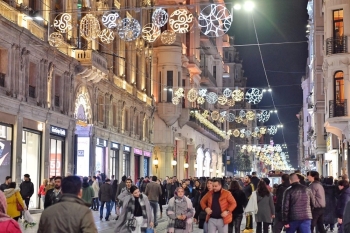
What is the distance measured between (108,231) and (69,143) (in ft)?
46.1

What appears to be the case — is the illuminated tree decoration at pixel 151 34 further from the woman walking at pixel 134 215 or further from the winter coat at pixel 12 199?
the woman walking at pixel 134 215

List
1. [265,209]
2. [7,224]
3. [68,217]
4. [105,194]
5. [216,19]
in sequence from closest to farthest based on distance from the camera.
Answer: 1. [7,224]
2. [68,217]
3. [265,209]
4. [216,19]
5. [105,194]

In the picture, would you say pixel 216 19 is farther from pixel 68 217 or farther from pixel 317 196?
pixel 68 217

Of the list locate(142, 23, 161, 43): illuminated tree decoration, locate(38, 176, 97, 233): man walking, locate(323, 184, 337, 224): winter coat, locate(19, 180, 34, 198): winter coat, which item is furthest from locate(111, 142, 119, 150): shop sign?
locate(38, 176, 97, 233): man walking

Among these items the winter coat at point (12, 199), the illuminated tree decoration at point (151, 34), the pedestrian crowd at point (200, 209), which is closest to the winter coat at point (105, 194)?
the illuminated tree decoration at point (151, 34)

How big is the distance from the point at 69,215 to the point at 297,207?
811 centimetres

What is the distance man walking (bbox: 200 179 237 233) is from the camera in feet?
47.5

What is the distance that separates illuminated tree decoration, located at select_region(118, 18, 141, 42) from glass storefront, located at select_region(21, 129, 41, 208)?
707 centimetres

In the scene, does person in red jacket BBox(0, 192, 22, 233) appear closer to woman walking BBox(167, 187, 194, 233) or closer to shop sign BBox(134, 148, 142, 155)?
woman walking BBox(167, 187, 194, 233)

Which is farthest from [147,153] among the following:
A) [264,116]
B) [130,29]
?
[130,29]

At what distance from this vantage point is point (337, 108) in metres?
38.4

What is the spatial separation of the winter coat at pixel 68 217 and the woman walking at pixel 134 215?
299 inches

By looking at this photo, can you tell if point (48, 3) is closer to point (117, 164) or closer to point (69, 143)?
point (69, 143)

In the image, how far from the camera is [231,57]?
5285 inches
